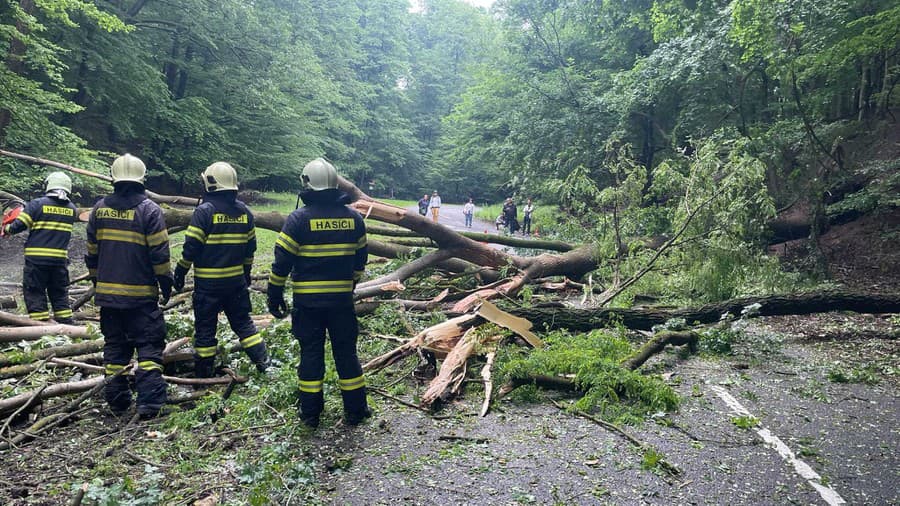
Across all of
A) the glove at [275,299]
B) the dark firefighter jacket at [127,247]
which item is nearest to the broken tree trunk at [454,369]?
the glove at [275,299]

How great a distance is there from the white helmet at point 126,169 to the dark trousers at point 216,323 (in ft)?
3.41

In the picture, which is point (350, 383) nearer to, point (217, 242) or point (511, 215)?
point (217, 242)

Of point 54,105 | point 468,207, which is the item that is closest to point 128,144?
point 54,105

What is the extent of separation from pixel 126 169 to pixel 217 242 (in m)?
0.85

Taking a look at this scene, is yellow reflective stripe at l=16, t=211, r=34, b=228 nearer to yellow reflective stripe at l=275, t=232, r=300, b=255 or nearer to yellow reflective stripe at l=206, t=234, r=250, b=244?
yellow reflective stripe at l=206, t=234, r=250, b=244

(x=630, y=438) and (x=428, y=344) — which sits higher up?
(x=428, y=344)

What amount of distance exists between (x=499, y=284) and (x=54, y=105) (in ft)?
32.1

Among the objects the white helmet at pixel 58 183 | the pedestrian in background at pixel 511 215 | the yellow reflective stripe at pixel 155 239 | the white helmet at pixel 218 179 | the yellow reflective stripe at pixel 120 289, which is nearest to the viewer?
the yellow reflective stripe at pixel 120 289

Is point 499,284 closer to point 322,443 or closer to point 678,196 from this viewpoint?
point 678,196

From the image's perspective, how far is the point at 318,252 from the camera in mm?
3846

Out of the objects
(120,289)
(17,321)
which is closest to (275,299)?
(120,289)

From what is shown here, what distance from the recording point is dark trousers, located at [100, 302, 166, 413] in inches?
162

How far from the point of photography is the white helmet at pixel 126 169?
4141 mm

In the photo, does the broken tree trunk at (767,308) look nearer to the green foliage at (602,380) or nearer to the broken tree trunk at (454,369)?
the green foliage at (602,380)
